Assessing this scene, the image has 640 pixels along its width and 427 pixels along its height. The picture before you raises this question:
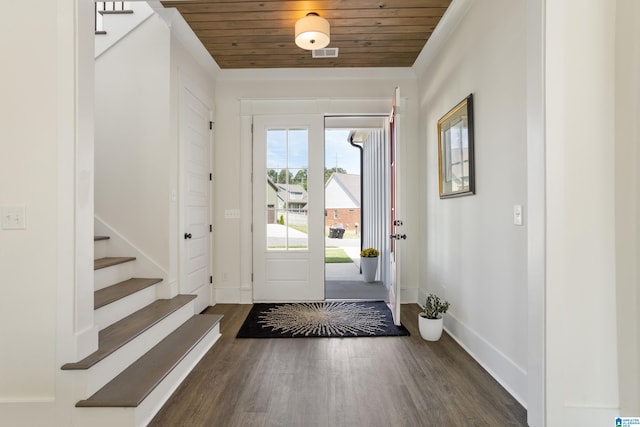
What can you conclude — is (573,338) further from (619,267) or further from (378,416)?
(378,416)

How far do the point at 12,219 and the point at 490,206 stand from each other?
2.93 meters

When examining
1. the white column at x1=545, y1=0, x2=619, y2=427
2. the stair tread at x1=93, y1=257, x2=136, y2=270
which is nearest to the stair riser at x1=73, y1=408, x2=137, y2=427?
the stair tread at x1=93, y1=257, x2=136, y2=270

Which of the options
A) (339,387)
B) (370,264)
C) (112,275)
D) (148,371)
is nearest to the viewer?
(148,371)

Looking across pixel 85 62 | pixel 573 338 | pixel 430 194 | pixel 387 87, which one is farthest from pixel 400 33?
pixel 573 338

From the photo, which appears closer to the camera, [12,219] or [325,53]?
[12,219]

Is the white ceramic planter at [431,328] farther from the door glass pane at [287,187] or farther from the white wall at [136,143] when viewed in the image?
the white wall at [136,143]

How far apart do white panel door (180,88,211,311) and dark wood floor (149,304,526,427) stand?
3.11 feet

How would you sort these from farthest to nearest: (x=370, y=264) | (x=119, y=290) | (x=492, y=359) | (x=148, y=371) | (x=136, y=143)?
(x=370, y=264) → (x=136, y=143) → (x=119, y=290) → (x=492, y=359) → (x=148, y=371)

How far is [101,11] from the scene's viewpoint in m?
3.17

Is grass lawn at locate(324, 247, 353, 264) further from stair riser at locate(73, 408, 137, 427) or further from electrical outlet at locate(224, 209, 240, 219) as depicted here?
stair riser at locate(73, 408, 137, 427)

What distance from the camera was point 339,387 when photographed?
2.23m

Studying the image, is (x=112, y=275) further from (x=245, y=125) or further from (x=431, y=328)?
(x=431, y=328)

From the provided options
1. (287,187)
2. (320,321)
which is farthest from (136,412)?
(287,187)

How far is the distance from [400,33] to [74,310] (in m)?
3.46
